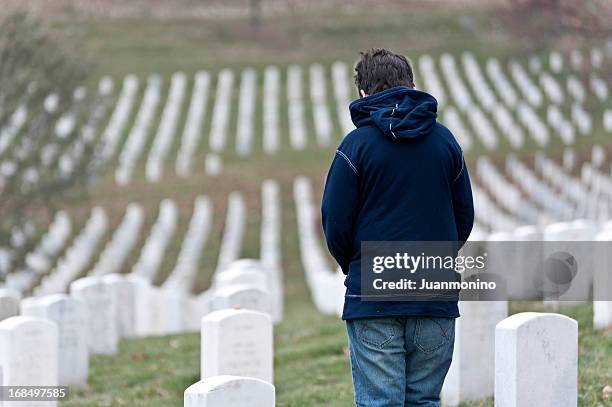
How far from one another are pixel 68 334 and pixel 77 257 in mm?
13053

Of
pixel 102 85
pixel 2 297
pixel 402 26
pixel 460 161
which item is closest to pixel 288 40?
pixel 402 26

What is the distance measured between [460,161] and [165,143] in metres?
30.9

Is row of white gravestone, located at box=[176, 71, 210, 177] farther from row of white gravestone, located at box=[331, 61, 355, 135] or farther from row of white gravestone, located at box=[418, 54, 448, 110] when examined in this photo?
row of white gravestone, located at box=[418, 54, 448, 110]

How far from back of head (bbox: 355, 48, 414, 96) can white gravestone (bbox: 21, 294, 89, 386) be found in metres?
5.56

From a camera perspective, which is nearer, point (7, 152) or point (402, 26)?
point (7, 152)

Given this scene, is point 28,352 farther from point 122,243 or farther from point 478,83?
point 478,83

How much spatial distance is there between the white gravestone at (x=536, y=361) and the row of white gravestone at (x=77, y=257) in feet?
43.6

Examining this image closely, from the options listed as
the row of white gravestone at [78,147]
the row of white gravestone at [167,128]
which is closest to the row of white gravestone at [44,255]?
the row of white gravestone at [78,147]

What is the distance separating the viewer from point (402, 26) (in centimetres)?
5238

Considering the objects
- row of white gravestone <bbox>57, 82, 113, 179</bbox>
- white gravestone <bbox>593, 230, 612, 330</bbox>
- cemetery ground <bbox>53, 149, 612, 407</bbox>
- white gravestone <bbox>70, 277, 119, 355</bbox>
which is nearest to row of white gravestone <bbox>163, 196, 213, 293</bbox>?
cemetery ground <bbox>53, 149, 612, 407</bbox>

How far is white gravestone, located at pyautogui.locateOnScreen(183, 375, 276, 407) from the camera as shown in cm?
479

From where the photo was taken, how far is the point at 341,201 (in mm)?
4727

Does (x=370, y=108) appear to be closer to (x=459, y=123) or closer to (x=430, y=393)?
(x=430, y=393)

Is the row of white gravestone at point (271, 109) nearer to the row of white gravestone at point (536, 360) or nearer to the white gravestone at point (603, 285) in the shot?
the white gravestone at point (603, 285)
